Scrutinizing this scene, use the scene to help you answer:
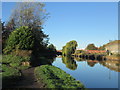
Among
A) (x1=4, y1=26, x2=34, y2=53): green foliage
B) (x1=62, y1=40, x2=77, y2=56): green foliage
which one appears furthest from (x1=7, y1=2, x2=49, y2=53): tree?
(x1=62, y1=40, x2=77, y2=56): green foliage

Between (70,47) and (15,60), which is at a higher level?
(70,47)

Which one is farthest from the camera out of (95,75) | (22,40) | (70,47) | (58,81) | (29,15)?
(70,47)

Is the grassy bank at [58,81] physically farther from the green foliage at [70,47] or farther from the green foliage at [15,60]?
the green foliage at [70,47]

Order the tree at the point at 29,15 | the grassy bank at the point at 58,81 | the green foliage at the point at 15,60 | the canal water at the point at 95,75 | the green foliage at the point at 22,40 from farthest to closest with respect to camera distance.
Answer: the tree at the point at 29,15 → the green foliage at the point at 22,40 → the green foliage at the point at 15,60 → the canal water at the point at 95,75 → the grassy bank at the point at 58,81

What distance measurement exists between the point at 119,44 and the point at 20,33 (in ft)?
122

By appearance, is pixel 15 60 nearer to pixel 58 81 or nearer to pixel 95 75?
pixel 95 75

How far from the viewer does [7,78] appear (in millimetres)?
10508

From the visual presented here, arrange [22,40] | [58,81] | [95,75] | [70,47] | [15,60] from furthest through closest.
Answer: [70,47] < [22,40] < [15,60] < [95,75] < [58,81]

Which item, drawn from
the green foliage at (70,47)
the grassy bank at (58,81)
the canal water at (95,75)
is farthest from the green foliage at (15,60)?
the green foliage at (70,47)

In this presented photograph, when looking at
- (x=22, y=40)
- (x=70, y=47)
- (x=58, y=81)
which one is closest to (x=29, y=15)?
(x=22, y=40)

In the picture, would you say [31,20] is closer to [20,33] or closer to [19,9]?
[19,9]

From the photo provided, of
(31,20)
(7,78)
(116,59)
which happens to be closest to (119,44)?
(116,59)

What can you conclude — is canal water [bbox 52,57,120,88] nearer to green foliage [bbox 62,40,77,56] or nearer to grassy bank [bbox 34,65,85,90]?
grassy bank [bbox 34,65,85,90]

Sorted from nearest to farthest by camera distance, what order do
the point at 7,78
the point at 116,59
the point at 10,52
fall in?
the point at 7,78
the point at 10,52
the point at 116,59
